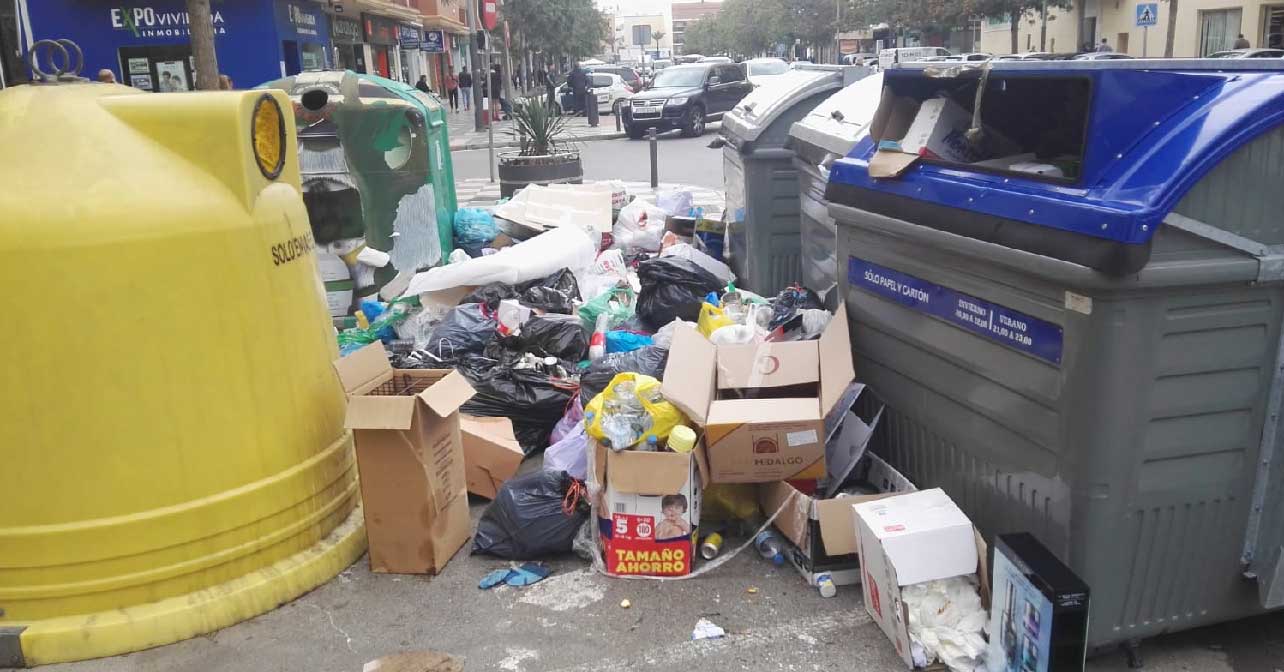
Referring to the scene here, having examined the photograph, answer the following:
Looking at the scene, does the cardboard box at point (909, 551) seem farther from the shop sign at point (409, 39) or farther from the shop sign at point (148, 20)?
the shop sign at point (409, 39)

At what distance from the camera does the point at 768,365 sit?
362cm

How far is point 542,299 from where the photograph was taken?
5.69 meters

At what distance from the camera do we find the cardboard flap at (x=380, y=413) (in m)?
3.15

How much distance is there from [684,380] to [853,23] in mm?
52040

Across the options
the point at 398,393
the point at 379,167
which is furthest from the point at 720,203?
the point at 398,393

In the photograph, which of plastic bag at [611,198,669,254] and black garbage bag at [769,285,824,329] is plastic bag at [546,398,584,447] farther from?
plastic bag at [611,198,669,254]

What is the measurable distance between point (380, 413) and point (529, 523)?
68cm

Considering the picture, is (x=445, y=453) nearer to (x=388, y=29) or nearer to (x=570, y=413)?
(x=570, y=413)

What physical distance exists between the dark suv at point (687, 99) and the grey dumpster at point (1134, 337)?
18.8 m

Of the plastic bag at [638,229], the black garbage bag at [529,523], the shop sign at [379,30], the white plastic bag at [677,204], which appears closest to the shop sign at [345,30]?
the shop sign at [379,30]

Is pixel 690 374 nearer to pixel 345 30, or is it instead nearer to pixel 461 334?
pixel 461 334

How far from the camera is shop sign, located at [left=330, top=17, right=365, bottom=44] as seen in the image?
82.1 feet

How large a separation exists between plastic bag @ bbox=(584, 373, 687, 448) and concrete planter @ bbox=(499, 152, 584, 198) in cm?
593

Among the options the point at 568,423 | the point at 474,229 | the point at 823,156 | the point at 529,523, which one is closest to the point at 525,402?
the point at 568,423
